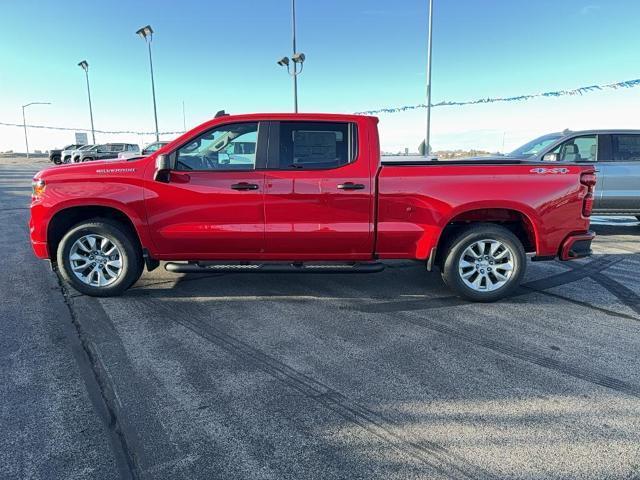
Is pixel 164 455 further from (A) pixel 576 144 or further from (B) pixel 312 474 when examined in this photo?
(A) pixel 576 144

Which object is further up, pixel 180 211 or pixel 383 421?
pixel 180 211

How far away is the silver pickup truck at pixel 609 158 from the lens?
26.2 ft

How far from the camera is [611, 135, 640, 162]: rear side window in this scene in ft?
26.4

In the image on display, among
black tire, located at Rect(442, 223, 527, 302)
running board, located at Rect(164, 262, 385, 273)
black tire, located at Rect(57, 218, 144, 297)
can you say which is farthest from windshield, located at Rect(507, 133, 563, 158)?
black tire, located at Rect(57, 218, 144, 297)

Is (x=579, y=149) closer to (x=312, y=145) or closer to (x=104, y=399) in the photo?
(x=312, y=145)

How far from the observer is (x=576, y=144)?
8.23 m

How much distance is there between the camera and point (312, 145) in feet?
15.2

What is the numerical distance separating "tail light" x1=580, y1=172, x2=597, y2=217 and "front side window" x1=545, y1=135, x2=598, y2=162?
401cm

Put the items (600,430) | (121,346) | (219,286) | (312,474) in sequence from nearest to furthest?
(312,474)
(600,430)
(121,346)
(219,286)

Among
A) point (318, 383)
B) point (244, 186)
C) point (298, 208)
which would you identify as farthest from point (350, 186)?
point (318, 383)

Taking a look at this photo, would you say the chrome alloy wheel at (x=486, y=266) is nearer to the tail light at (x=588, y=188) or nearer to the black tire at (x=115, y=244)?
the tail light at (x=588, y=188)

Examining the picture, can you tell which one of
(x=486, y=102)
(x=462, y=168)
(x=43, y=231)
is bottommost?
(x=43, y=231)

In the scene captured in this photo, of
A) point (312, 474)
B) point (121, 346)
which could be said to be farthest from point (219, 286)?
point (312, 474)

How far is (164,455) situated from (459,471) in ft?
5.09
